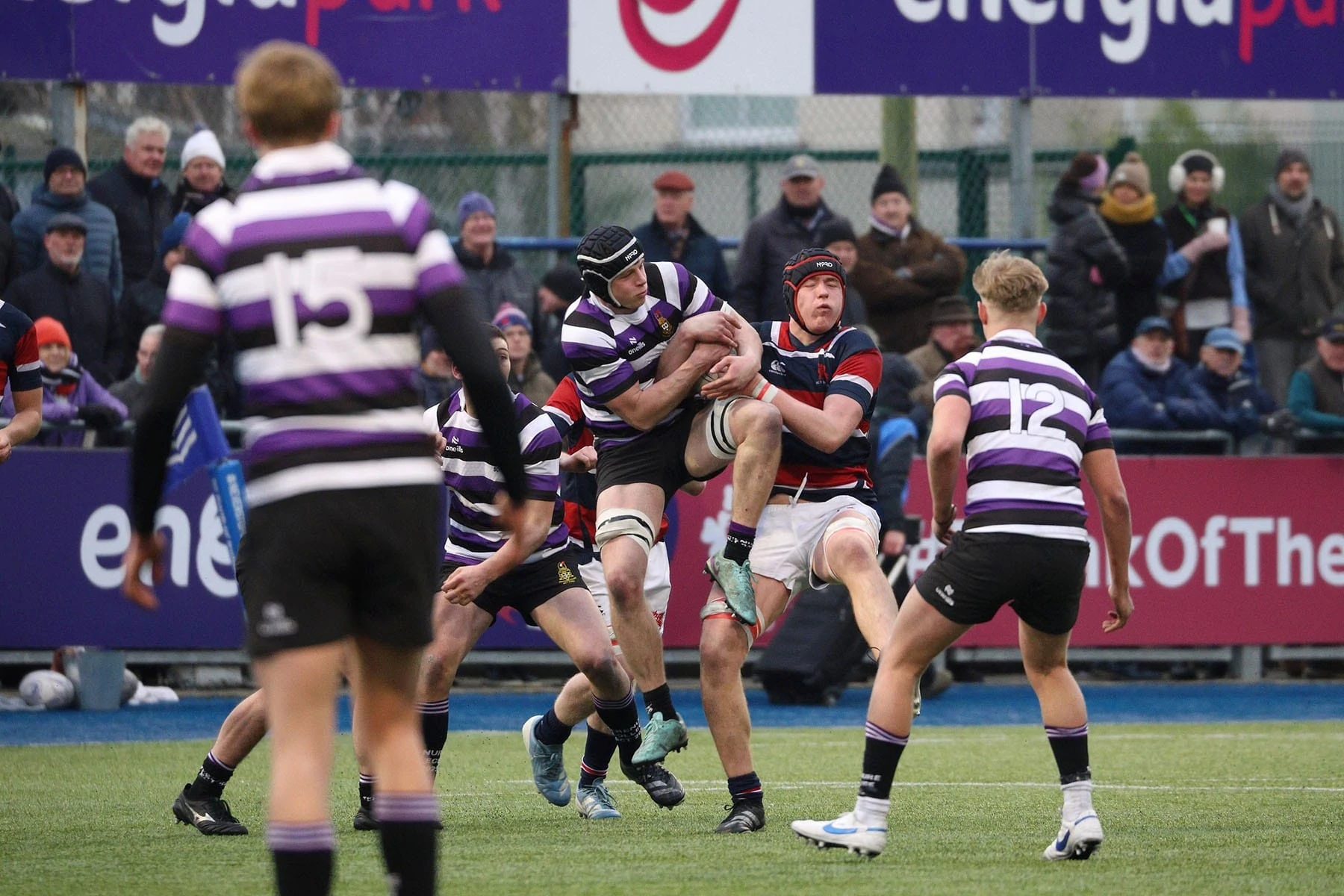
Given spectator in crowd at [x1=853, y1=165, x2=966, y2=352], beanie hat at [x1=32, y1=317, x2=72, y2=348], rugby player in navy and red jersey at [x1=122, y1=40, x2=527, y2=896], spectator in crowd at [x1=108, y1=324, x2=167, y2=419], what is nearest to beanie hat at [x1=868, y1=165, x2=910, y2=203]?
spectator in crowd at [x1=853, y1=165, x2=966, y2=352]

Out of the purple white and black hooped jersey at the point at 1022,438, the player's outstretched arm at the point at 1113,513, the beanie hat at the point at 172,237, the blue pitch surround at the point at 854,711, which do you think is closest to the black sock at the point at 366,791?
the purple white and black hooped jersey at the point at 1022,438

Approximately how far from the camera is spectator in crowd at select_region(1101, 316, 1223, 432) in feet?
48.4

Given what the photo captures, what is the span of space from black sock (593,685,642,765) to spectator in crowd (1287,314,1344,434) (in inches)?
336

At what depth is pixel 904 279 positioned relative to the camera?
14430 mm

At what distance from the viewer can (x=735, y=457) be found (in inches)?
313

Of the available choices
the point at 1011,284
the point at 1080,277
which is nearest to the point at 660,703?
the point at 1011,284

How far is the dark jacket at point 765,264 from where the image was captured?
13.7 metres

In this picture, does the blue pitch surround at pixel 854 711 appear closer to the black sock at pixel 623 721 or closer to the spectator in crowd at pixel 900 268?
the spectator in crowd at pixel 900 268

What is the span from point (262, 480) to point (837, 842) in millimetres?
2888

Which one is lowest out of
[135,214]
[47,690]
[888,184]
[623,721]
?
[47,690]

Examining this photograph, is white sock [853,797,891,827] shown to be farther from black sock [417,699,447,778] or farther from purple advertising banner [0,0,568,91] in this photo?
purple advertising banner [0,0,568,91]

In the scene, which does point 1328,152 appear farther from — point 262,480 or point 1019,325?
point 262,480

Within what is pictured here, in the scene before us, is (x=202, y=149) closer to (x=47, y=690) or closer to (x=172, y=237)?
(x=172, y=237)

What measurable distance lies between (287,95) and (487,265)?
9416 mm
